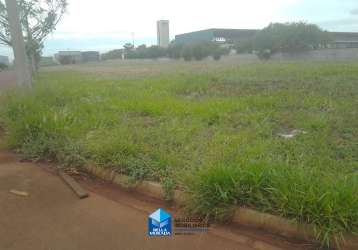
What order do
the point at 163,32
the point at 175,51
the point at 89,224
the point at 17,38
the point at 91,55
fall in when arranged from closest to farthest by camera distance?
the point at 89,224, the point at 17,38, the point at 175,51, the point at 91,55, the point at 163,32

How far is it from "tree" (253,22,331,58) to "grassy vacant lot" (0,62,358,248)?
1239 inches

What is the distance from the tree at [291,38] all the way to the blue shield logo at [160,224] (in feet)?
121

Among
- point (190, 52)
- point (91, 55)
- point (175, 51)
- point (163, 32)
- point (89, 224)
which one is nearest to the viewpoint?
point (89, 224)

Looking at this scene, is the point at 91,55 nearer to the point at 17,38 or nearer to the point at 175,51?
the point at 175,51

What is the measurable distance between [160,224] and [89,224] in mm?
557

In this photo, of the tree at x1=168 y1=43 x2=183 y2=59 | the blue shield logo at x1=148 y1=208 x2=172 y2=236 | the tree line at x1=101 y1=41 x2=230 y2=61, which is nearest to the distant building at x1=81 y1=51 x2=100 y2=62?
the tree line at x1=101 y1=41 x2=230 y2=61

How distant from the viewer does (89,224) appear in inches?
99.5

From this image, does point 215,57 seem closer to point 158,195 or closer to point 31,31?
point 31,31

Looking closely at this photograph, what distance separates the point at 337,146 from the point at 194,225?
1.99 m

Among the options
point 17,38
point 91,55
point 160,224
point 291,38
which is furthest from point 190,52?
point 160,224

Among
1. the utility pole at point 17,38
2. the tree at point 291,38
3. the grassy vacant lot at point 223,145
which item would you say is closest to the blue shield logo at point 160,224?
the grassy vacant lot at point 223,145

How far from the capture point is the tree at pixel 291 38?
118ft

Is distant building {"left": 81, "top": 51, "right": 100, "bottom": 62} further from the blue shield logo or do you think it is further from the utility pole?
the blue shield logo

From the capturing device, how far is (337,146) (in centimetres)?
352
